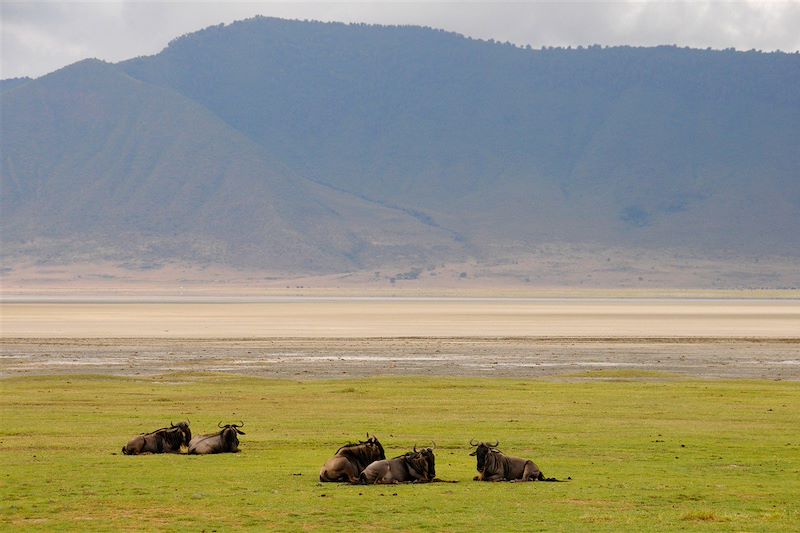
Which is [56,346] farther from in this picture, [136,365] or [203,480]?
[203,480]

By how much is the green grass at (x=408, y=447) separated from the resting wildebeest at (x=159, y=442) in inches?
12.6

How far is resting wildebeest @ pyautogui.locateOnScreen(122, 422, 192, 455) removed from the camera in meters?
20.8

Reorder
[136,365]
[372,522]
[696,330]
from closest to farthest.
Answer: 1. [372,522]
2. [136,365]
3. [696,330]

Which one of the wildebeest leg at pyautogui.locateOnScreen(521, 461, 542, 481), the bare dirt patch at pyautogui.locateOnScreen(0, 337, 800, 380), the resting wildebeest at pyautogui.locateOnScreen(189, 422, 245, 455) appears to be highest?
the bare dirt patch at pyautogui.locateOnScreen(0, 337, 800, 380)

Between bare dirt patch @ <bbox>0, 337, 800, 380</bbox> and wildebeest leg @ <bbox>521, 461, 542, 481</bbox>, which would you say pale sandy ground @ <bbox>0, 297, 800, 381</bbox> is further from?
wildebeest leg @ <bbox>521, 461, 542, 481</bbox>

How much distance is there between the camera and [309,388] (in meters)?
34.6

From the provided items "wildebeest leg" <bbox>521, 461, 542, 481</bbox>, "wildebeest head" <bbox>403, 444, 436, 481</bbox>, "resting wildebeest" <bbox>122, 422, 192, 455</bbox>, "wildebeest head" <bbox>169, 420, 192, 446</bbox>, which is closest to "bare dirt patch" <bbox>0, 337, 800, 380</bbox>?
"wildebeest head" <bbox>169, 420, 192, 446</bbox>

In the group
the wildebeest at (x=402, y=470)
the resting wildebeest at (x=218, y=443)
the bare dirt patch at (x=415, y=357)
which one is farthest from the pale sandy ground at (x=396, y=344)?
the wildebeest at (x=402, y=470)

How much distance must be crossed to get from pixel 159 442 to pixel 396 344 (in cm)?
3860

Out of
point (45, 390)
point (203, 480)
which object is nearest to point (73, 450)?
point (203, 480)

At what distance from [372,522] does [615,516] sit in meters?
2.71

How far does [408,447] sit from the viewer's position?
21.3 meters

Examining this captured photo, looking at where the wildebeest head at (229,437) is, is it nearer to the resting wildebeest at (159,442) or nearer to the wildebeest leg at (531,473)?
Result: the resting wildebeest at (159,442)

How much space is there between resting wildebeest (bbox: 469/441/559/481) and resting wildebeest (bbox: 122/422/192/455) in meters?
5.27
